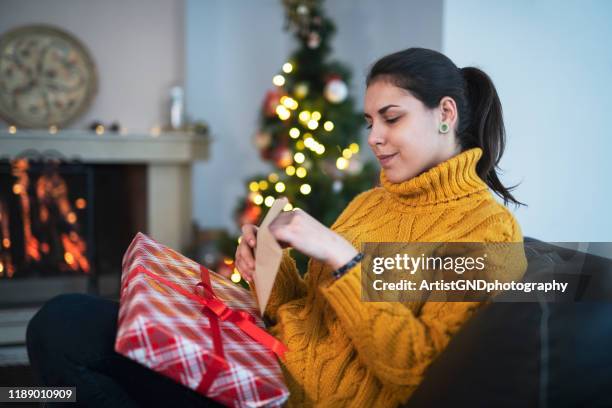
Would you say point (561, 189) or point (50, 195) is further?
point (50, 195)

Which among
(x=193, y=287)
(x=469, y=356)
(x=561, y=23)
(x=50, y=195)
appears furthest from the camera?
(x=50, y=195)

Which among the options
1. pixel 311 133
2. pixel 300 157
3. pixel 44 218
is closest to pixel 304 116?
pixel 311 133

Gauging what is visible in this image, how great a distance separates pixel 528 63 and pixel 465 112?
0.65 metres

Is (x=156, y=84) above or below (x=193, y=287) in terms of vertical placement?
above

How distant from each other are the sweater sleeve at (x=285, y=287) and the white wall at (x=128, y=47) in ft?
7.73

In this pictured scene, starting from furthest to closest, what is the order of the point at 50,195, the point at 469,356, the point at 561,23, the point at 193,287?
the point at 50,195
the point at 561,23
the point at 193,287
the point at 469,356

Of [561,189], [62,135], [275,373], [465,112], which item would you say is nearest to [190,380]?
[275,373]

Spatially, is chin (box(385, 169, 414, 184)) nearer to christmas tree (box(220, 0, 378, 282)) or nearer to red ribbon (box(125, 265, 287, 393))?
red ribbon (box(125, 265, 287, 393))

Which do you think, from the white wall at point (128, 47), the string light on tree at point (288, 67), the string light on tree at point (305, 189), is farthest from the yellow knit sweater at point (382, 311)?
the white wall at point (128, 47)

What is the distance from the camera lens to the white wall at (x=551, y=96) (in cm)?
152

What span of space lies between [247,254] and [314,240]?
27 cm

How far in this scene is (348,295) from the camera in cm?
91

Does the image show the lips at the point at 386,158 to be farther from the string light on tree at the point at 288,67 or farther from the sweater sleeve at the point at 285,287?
the string light on tree at the point at 288,67

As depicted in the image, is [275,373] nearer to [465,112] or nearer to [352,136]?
[465,112]
